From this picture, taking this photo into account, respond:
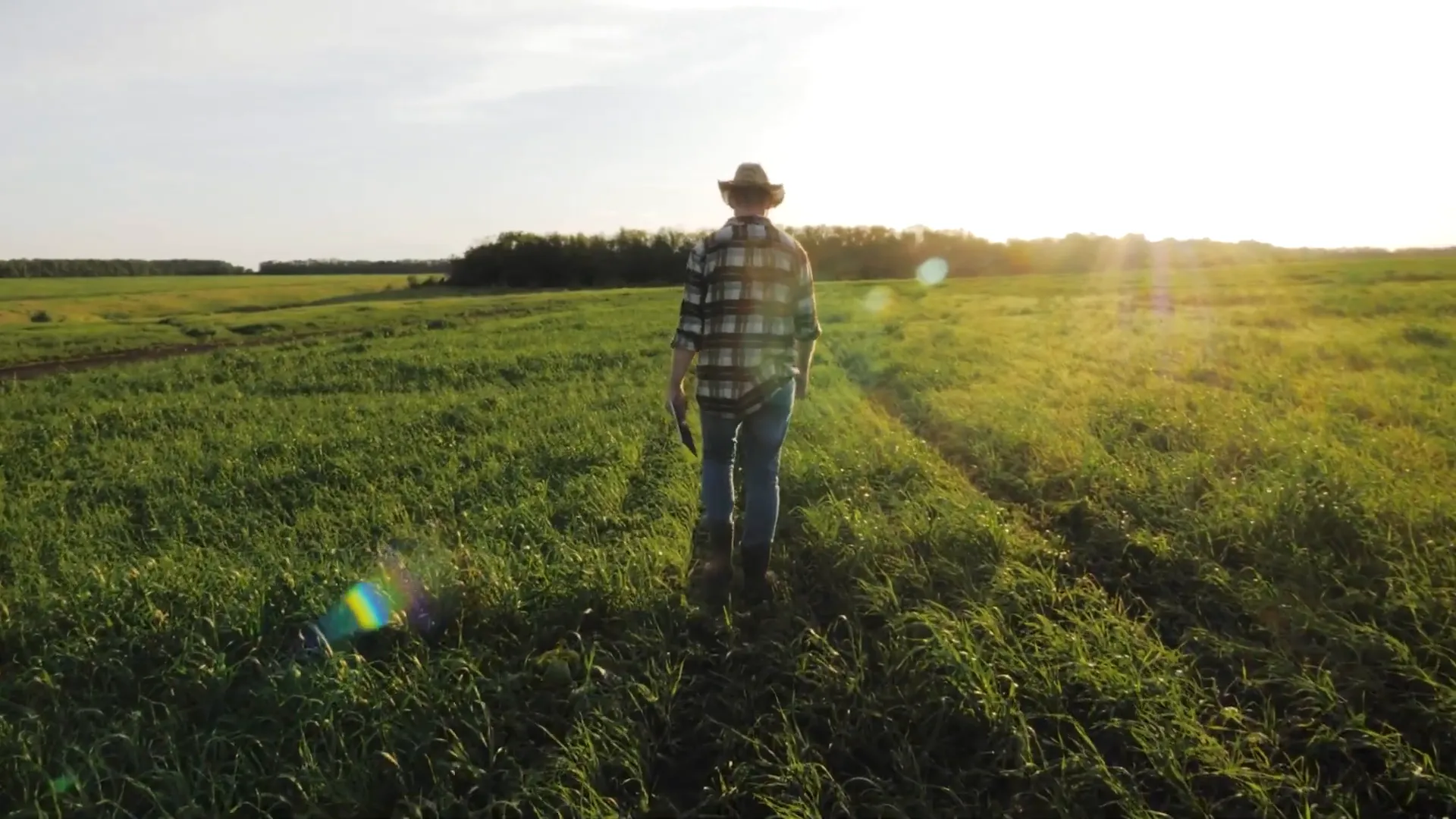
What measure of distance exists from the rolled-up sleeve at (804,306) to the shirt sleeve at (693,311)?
1.57 ft

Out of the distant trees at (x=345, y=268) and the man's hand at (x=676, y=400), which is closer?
the man's hand at (x=676, y=400)

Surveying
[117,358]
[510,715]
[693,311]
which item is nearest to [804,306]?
[693,311]

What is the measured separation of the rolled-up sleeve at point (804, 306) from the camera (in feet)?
13.9

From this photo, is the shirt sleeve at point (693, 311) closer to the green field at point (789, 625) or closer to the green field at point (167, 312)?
the green field at point (789, 625)

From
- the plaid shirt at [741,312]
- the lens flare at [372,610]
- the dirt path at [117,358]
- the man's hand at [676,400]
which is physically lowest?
the lens flare at [372,610]

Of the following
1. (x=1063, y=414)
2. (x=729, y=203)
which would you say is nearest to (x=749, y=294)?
(x=729, y=203)

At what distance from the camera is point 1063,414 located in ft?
26.3

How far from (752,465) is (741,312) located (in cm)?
79

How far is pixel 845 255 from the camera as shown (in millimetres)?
77688

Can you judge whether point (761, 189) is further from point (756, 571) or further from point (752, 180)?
point (756, 571)

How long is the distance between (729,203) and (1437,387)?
8.81m

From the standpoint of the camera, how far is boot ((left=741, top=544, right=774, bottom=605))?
4.32 m

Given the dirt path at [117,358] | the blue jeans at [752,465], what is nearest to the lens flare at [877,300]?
the dirt path at [117,358]

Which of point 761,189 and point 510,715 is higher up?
point 761,189
